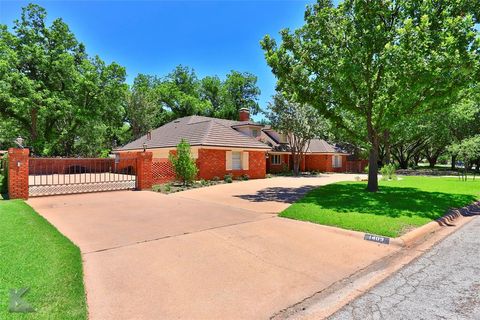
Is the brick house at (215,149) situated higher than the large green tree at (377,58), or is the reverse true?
the large green tree at (377,58)

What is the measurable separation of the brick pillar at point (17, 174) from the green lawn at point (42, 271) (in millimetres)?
5587

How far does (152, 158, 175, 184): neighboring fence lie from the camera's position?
18484 mm

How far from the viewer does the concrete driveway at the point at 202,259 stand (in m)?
3.97

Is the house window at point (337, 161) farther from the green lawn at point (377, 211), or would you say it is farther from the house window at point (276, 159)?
the green lawn at point (377, 211)

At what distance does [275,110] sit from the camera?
30.1 m

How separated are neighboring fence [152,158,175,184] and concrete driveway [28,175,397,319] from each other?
8018 mm

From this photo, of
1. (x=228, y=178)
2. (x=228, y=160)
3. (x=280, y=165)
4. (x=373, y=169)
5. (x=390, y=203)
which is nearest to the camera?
(x=390, y=203)

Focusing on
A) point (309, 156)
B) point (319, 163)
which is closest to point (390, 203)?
point (319, 163)

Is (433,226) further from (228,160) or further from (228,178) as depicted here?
(228,160)

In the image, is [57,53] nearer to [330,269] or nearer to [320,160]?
[320,160]

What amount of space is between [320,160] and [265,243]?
31.8 metres

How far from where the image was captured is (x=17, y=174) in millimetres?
12062

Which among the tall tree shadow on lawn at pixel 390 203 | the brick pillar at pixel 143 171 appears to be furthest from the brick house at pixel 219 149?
the tall tree shadow on lawn at pixel 390 203

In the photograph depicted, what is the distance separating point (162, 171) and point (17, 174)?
25.9 ft
